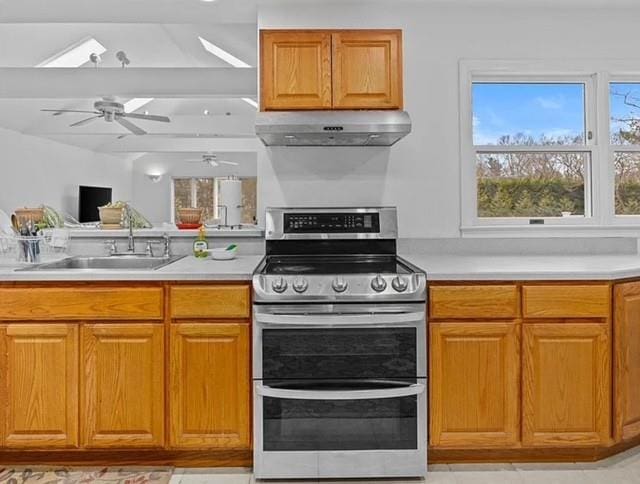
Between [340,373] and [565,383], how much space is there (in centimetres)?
97

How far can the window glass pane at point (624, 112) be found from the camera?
10.6ft

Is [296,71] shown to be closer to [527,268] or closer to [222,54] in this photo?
[527,268]

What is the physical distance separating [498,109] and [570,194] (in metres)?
0.66

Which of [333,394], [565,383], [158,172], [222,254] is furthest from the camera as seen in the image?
[158,172]

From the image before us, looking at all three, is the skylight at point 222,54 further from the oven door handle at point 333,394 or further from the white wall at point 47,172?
the oven door handle at point 333,394

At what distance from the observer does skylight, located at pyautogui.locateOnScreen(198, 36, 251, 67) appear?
195 inches

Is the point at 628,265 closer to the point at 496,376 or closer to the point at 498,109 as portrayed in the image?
the point at 496,376

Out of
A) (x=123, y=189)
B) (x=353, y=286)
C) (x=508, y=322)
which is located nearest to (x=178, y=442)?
(x=353, y=286)

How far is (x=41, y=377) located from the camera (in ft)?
7.56

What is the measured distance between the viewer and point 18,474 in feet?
7.63

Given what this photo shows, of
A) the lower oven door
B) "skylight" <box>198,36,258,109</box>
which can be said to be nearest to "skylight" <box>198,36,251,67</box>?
"skylight" <box>198,36,258,109</box>

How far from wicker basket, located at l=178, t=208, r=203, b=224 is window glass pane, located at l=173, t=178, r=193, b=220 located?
6.62 metres

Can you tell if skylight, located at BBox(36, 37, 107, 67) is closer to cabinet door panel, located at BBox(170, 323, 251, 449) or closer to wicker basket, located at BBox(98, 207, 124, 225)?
wicker basket, located at BBox(98, 207, 124, 225)

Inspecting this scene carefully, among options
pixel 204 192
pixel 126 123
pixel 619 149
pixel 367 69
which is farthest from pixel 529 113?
pixel 204 192
